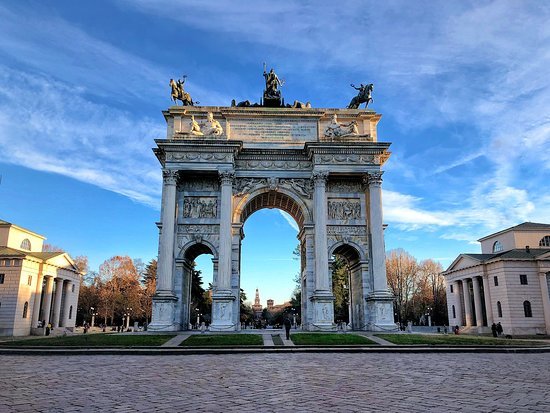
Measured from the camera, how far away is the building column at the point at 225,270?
1156 inches

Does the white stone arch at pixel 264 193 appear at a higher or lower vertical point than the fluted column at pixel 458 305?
higher

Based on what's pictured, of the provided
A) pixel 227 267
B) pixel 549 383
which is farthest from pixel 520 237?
pixel 549 383

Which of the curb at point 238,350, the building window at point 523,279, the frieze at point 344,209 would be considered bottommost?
the curb at point 238,350

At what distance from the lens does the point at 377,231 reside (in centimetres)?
3253

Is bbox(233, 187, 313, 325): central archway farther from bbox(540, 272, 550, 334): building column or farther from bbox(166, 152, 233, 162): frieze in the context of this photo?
bbox(540, 272, 550, 334): building column

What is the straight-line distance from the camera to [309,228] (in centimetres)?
3341

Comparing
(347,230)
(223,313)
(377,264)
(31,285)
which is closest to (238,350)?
(223,313)

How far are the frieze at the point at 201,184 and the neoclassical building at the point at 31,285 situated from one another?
2358 cm

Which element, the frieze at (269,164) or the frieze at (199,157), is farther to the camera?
the frieze at (269,164)

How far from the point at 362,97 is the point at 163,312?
2280 cm

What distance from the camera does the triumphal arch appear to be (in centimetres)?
3161

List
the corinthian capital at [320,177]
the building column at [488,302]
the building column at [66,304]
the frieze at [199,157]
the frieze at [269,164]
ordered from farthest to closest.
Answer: the building column at [66,304] → the building column at [488,302] → the frieze at [269,164] → the corinthian capital at [320,177] → the frieze at [199,157]

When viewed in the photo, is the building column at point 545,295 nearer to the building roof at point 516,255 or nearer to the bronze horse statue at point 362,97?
the building roof at point 516,255

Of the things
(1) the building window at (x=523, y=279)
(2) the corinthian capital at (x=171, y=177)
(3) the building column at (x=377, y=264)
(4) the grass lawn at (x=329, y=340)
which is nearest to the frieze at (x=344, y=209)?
(3) the building column at (x=377, y=264)
